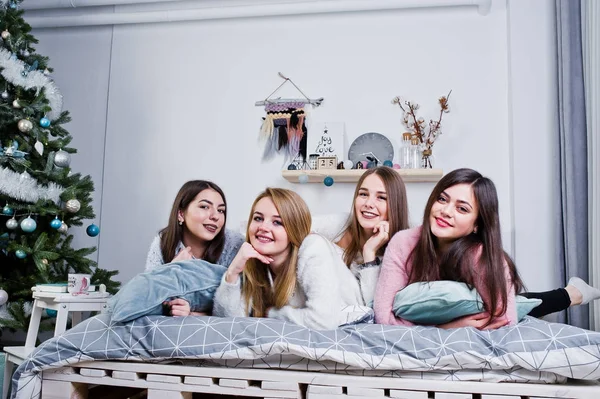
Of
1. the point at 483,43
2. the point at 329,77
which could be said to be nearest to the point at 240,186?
the point at 329,77

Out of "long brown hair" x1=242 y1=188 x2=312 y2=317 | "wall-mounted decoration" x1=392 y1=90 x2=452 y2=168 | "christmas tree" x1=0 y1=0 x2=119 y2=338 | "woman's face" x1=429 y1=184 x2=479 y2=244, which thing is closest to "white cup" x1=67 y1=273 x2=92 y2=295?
"christmas tree" x1=0 y1=0 x2=119 y2=338

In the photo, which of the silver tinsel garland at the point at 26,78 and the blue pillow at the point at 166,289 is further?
the silver tinsel garland at the point at 26,78

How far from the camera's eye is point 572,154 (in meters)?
2.72

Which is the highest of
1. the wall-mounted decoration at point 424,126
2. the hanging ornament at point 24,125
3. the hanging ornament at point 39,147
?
the wall-mounted decoration at point 424,126

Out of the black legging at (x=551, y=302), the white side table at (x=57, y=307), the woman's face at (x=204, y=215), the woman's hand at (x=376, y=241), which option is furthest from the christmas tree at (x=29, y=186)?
A: the black legging at (x=551, y=302)

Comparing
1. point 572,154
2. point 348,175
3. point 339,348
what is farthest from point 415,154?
point 339,348

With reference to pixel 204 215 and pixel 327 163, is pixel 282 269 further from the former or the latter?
pixel 327 163

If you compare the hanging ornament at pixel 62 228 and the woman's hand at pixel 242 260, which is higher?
the hanging ornament at pixel 62 228

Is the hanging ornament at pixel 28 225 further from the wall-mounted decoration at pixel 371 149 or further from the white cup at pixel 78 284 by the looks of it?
the wall-mounted decoration at pixel 371 149

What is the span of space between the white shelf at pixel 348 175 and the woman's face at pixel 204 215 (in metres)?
1.15

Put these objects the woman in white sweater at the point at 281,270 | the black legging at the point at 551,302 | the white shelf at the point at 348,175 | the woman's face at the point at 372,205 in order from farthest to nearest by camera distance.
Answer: the white shelf at the point at 348,175
the black legging at the point at 551,302
the woman's face at the point at 372,205
the woman in white sweater at the point at 281,270

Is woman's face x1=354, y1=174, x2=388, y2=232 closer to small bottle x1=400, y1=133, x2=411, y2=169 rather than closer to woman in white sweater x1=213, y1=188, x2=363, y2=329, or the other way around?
woman in white sweater x1=213, y1=188, x2=363, y2=329

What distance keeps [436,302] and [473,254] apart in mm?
225

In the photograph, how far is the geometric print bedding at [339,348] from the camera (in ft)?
4.41
